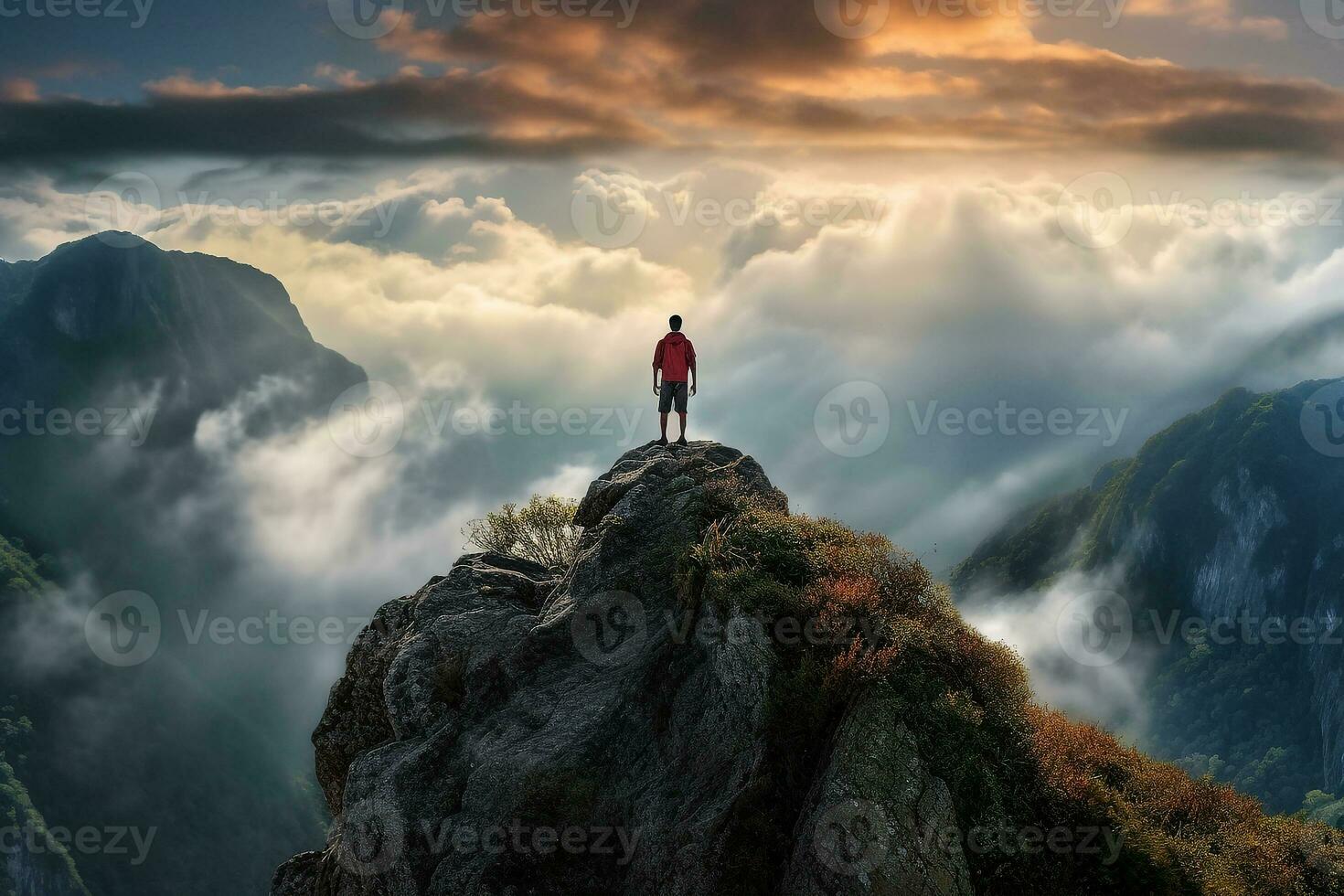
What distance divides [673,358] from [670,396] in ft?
3.46

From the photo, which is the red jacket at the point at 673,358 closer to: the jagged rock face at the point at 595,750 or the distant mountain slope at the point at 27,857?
the jagged rock face at the point at 595,750

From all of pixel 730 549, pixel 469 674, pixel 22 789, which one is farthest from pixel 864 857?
pixel 22 789

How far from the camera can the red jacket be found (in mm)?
24141

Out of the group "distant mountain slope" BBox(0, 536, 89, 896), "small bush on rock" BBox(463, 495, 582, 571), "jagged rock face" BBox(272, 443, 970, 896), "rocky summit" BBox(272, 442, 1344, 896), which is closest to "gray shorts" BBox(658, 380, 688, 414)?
"jagged rock face" BBox(272, 443, 970, 896)

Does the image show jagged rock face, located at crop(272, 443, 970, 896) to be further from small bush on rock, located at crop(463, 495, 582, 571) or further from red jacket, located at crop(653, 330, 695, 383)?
small bush on rock, located at crop(463, 495, 582, 571)

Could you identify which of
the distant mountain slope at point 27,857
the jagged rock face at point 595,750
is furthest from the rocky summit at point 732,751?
the distant mountain slope at point 27,857

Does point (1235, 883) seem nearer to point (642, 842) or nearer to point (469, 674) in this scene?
point (642, 842)

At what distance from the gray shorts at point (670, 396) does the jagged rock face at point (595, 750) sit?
435 cm

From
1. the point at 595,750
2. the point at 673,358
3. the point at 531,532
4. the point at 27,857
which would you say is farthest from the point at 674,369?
the point at 27,857

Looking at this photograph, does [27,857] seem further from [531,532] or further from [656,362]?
[656,362]

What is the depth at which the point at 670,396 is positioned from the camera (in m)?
24.4

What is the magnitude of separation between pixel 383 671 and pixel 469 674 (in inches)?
120

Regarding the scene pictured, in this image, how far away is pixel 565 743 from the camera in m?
15.3

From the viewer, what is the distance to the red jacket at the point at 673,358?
2414 centimetres
